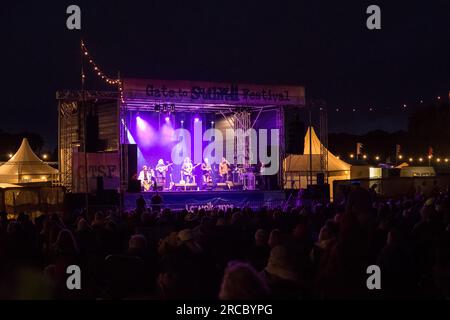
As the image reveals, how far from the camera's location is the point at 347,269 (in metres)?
4.26

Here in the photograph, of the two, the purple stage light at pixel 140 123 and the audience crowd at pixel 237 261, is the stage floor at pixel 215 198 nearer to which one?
the purple stage light at pixel 140 123

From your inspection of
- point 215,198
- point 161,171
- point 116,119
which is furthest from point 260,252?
point 161,171

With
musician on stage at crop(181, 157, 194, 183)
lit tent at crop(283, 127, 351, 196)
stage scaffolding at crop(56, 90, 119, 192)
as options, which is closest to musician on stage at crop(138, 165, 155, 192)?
musician on stage at crop(181, 157, 194, 183)

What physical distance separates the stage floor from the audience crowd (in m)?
10.0

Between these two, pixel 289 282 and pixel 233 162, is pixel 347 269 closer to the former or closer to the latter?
pixel 289 282

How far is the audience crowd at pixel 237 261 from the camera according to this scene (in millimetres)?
3799

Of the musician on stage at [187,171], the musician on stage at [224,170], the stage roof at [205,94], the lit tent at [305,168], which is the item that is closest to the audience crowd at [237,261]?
Answer: the stage roof at [205,94]

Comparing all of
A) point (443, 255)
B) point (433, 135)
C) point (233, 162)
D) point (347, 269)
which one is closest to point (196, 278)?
point (347, 269)

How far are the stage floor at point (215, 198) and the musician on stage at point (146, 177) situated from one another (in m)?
2.56

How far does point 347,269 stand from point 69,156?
16697mm

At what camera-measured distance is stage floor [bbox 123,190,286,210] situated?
1844 centimetres

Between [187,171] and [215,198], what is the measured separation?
354cm

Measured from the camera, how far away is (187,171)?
74.5 ft

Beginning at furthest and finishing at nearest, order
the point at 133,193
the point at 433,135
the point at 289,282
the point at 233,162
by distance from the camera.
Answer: the point at 433,135 → the point at 233,162 → the point at 133,193 → the point at 289,282
